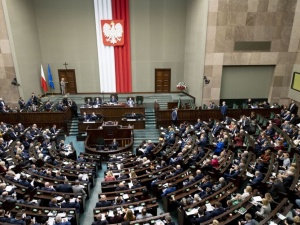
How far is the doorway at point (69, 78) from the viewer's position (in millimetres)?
18984

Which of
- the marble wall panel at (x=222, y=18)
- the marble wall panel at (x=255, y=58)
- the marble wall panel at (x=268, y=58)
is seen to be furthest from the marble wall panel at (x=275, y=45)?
the marble wall panel at (x=222, y=18)

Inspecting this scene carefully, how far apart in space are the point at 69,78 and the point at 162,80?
23.8 feet

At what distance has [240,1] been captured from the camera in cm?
1480

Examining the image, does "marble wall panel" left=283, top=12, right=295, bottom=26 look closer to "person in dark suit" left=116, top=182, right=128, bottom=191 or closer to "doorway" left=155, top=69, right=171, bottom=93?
"doorway" left=155, top=69, right=171, bottom=93

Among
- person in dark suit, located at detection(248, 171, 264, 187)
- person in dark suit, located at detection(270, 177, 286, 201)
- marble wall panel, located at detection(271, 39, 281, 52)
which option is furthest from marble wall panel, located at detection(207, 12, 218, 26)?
person in dark suit, located at detection(270, 177, 286, 201)

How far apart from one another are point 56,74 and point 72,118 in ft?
17.7

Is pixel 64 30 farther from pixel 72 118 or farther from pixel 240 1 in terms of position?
pixel 240 1

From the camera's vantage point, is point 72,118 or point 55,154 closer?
point 55,154

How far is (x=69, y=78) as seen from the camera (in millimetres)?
19125

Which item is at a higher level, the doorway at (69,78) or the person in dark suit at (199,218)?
the doorway at (69,78)

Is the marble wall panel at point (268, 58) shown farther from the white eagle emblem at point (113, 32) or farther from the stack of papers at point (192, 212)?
the stack of papers at point (192, 212)

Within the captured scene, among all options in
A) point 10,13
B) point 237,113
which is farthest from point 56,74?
point 237,113

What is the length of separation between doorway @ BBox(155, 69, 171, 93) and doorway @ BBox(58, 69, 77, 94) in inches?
253

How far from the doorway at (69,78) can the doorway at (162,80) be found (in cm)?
643
